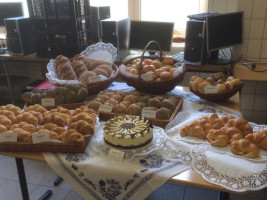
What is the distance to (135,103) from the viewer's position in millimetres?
1425

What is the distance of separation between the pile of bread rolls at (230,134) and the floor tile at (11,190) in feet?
4.45

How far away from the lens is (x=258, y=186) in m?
0.92

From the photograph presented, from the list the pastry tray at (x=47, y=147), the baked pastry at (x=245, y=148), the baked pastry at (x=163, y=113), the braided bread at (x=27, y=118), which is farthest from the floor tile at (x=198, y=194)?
the braided bread at (x=27, y=118)

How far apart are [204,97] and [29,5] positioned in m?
1.86

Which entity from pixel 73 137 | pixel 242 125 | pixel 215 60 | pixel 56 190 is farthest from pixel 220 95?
pixel 56 190

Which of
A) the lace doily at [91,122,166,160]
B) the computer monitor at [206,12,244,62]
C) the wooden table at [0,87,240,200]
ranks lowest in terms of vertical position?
the wooden table at [0,87,240,200]

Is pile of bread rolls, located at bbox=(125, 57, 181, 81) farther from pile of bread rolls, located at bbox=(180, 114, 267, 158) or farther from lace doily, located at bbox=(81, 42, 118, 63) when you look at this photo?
pile of bread rolls, located at bbox=(180, 114, 267, 158)

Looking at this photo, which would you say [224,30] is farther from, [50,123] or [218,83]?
[50,123]

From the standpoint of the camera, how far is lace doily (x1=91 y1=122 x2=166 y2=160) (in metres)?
1.08

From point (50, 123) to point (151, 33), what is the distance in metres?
1.69

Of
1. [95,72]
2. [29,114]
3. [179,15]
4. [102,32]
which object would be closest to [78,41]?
[102,32]

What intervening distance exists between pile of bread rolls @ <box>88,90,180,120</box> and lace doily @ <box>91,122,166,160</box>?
0.43ft

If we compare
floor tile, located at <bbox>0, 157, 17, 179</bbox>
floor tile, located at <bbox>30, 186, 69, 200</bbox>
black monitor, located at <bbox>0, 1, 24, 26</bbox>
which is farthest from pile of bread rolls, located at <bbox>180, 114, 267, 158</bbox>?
black monitor, located at <bbox>0, 1, 24, 26</bbox>

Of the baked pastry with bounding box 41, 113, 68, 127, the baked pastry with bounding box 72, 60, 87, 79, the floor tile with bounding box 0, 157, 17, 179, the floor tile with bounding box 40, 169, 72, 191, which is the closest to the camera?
the baked pastry with bounding box 41, 113, 68, 127
